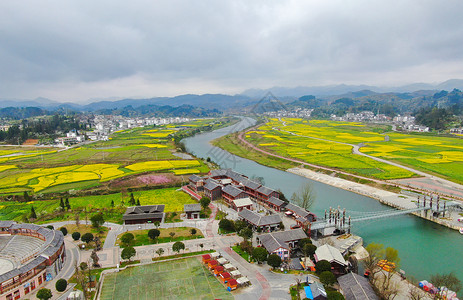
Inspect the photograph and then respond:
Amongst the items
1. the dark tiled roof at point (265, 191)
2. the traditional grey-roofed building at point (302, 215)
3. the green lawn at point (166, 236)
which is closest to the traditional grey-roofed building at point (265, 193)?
the dark tiled roof at point (265, 191)

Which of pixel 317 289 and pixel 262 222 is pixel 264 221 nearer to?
pixel 262 222

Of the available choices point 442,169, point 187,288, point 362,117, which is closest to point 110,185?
point 187,288

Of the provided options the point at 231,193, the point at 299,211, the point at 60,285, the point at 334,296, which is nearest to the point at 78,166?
the point at 231,193

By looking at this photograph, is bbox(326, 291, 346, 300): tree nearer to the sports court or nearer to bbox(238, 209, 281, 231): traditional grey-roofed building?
the sports court

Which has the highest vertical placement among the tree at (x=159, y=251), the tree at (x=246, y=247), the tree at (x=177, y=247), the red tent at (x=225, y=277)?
the tree at (x=177, y=247)

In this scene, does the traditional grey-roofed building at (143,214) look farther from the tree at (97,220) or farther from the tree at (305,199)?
the tree at (305,199)

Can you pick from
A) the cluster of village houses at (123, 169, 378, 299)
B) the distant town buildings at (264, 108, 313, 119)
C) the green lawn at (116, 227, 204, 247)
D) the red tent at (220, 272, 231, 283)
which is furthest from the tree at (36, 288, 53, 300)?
the distant town buildings at (264, 108, 313, 119)

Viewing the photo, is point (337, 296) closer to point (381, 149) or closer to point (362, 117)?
point (381, 149)
